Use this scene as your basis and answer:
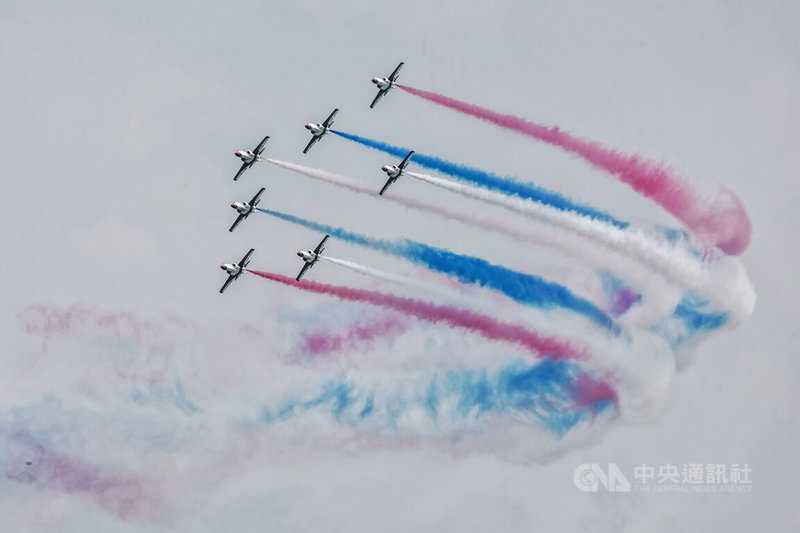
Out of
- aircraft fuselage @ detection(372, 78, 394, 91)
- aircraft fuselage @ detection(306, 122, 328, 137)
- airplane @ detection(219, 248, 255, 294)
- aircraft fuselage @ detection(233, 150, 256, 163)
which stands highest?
aircraft fuselage @ detection(372, 78, 394, 91)

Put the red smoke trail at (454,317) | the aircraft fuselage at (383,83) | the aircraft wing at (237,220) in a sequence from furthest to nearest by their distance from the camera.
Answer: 1. the aircraft fuselage at (383,83)
2. the aircraft wing at (237,220)
3. the red smoke trail at (454,317)

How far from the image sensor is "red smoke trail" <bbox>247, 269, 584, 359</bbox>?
105 meters

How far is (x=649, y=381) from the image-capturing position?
4277 inches

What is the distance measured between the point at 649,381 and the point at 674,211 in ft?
31.1

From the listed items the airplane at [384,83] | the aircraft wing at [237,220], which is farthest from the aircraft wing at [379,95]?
the aircraft wing at [237,220]

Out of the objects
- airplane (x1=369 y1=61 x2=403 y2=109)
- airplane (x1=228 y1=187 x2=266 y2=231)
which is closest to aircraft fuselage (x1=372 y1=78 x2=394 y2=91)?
airplane (x1=369 y1=61 x2=403 y2=109)

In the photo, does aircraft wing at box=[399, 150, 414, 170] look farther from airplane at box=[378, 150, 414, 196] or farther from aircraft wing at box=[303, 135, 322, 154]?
aircraft wing at box=[303, 135, 322, 154]

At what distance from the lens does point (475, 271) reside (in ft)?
344

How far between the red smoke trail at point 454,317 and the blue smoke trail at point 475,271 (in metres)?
1.65

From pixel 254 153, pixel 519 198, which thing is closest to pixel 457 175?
pixel 519 198

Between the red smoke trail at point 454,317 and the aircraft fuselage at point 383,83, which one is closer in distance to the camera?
the red smoke trail at point 454,317

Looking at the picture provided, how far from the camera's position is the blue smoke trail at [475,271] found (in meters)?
105

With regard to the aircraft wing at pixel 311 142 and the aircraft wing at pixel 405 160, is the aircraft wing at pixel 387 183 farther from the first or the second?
the aircraft wing at pixel 311 142

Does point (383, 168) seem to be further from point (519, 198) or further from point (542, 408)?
point (542, 408)
